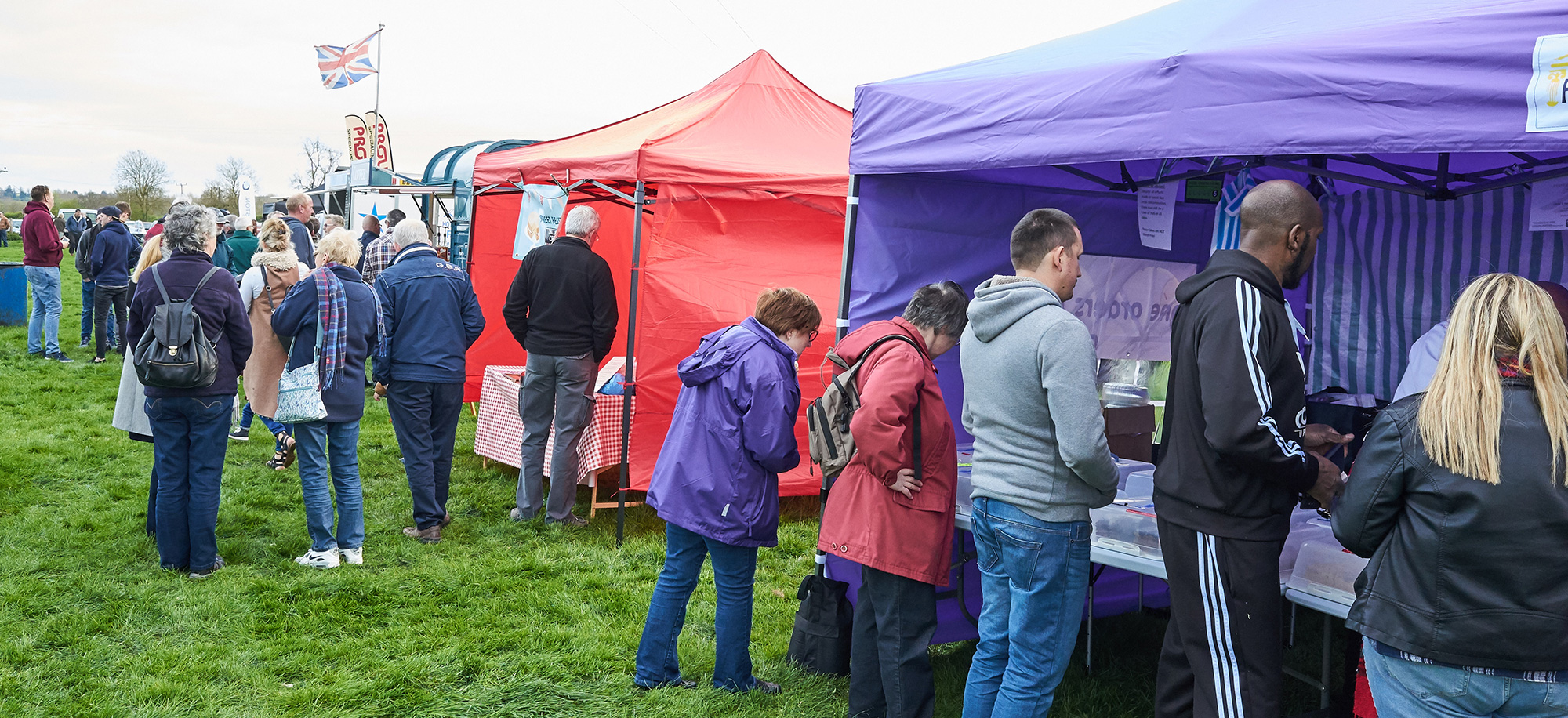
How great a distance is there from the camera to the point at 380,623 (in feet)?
14.0

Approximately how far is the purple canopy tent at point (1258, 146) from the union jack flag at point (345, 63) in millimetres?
18784

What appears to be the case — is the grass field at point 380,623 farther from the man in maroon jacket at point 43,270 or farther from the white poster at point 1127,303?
the man in maroon jacket at point 43,270

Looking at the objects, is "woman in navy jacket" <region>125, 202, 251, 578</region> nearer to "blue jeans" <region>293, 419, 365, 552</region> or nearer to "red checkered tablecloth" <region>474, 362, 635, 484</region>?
"blue jeans" <region>293, 419, 365, 552</region>

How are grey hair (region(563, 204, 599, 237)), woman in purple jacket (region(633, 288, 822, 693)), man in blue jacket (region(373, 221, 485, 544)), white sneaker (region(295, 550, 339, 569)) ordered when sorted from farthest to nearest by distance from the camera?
grey hair (region(563, 204, 599, 237)) < man in blue jacket (region(373, 221, 485, 544)) < white sneaker (region(295, 550, 339, 569)) < woman in purple jacket (region(633, 288, 822, 693))

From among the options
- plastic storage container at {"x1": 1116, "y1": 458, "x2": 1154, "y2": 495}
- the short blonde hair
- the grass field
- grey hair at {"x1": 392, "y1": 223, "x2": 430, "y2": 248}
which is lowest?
the grass field

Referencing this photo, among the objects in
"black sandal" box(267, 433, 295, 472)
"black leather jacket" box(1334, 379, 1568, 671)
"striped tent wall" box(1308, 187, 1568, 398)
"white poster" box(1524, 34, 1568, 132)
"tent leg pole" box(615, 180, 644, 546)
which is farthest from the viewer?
"black sandal" box(267, 433, 295, 472)

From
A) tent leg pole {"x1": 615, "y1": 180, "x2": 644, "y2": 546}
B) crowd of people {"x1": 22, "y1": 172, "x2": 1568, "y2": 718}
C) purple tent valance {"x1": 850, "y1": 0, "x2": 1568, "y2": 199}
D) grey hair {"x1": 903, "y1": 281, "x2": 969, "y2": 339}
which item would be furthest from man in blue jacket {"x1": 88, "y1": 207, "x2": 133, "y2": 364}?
grey hair {"x1": 903, "y1": 281, "x2": 969, "y2": 339}

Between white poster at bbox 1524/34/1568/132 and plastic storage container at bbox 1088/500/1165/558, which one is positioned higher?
white poster at bbox 1524/34/1568/132

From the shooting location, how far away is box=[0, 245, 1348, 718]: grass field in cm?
355

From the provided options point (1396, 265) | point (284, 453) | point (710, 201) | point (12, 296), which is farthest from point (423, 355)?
point (12, 296)

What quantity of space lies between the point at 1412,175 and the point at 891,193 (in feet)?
6.74

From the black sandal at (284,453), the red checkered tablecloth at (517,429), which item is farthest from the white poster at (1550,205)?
the black sandal at (284,453)

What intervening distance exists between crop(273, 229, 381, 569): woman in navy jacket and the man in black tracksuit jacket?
3.66m

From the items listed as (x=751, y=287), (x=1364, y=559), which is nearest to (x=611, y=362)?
(x=751, y=287)
